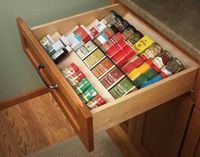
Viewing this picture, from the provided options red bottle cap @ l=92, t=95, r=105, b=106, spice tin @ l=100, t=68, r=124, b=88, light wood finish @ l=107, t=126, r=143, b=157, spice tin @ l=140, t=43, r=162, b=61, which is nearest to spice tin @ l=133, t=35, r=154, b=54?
spice tin @ l=140, t=43, r=162, b=61

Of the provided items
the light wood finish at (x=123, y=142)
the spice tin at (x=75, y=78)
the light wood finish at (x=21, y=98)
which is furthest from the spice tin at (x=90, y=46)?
the light wood finish at (x=21, y=98)

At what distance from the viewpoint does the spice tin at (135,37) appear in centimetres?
104

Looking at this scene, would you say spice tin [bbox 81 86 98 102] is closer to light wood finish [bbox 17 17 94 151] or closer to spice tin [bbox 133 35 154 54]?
light wood finish [bbox 17 17 94 151]

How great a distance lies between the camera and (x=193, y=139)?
41.5 inches

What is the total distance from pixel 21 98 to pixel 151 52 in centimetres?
102

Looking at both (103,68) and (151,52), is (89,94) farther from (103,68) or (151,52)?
(151,52)

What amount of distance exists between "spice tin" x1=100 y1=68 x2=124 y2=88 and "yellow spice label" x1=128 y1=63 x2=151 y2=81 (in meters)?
0.03

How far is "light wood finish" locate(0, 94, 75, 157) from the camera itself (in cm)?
157

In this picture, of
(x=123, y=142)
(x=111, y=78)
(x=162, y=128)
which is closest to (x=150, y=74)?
(x=111, y=78)

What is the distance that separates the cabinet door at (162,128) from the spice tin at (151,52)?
0.17 meters

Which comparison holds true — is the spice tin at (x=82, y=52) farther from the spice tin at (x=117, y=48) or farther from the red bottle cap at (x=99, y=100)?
the red bottle cap at (x=99, y=100)

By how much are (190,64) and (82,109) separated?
1.28 feet

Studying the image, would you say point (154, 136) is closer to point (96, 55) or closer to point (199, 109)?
point (199, 109)

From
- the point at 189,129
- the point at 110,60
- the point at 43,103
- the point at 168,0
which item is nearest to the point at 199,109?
the point at 189,129
